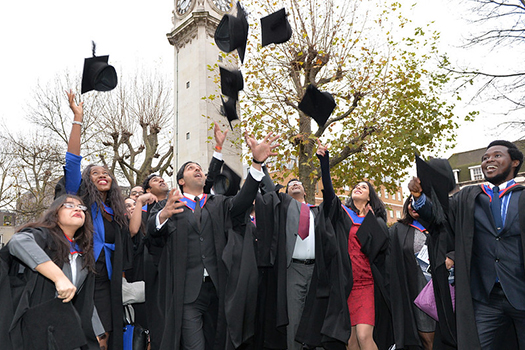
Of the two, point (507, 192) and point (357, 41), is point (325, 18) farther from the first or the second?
point (507, 192)

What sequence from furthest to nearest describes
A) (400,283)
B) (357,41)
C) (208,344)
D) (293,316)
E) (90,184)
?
(357,41), (400,283), (293,316), (90,184), (208,344)

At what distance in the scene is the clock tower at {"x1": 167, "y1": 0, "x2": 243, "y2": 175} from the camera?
20.3 m

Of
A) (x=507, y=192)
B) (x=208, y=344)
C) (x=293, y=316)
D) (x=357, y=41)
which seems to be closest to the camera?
(x=507, y=192)

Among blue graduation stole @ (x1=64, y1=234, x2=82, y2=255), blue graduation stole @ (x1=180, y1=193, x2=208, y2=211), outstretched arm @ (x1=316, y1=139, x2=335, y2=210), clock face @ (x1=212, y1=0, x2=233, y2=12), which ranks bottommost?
blue graduation stole @ (x1=64, y1=234, x2=82, y2=255)

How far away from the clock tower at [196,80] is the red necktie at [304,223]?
1487 centimetres

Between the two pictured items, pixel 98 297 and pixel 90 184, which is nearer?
pixel 98 297

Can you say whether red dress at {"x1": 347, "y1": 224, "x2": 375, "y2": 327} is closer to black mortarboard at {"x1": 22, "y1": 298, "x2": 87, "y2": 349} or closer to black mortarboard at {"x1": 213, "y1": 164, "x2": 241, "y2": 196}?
black mortarboard at {"x1": 213, "y1": 164, "x2": 241, "y2": 196}

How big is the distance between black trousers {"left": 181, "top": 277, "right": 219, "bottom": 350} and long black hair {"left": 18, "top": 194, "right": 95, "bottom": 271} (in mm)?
933

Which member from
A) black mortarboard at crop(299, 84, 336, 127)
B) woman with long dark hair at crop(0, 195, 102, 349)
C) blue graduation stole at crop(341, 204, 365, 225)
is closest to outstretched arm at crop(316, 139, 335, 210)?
blue graduation stole at crop(341, 204, 365, 225)

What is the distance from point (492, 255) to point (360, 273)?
5.31 feet

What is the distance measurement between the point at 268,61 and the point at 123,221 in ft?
31.4

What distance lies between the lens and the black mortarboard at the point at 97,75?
5.45 m

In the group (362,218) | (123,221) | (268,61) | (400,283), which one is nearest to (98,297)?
(123,221)

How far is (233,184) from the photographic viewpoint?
529cm
